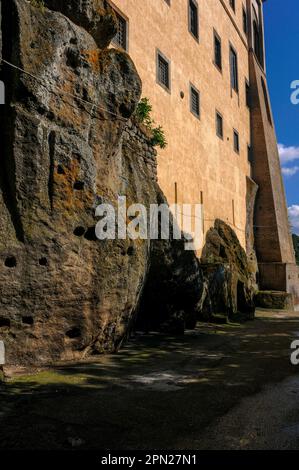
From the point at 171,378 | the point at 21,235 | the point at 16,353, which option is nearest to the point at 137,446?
the point at 171,378

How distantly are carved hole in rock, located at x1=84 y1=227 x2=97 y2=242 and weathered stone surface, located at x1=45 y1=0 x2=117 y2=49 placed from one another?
12.5ft

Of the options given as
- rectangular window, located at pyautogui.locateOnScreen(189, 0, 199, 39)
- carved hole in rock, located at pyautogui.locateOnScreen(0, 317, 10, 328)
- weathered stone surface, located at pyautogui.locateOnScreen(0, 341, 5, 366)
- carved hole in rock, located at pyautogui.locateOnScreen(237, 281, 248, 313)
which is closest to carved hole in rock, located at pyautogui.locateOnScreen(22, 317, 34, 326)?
carved hole in rock, located at pyautogui.locateOnScreen(0, 317, 10, 328)

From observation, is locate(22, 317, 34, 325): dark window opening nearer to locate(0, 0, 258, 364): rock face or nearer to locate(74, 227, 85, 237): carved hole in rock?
locate(0, 0, 258, 364): rock face

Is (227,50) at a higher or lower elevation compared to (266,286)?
higher

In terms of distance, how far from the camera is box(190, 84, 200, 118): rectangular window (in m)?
17.7

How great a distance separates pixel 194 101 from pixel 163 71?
296 centimetres

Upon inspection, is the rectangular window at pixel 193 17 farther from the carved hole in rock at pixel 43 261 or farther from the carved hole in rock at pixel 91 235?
the carved hole in rock at pixel 43 261

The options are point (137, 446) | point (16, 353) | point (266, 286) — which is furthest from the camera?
point (266, 286)

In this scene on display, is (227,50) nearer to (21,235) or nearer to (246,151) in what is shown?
(246,151)

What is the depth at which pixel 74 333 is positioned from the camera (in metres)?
6.64

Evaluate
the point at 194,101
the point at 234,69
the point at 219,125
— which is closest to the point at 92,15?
the point at 194,101

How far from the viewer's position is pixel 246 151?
82.4 ft

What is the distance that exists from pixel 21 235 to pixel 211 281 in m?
8.26

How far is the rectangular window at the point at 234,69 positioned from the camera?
77.3 ft
